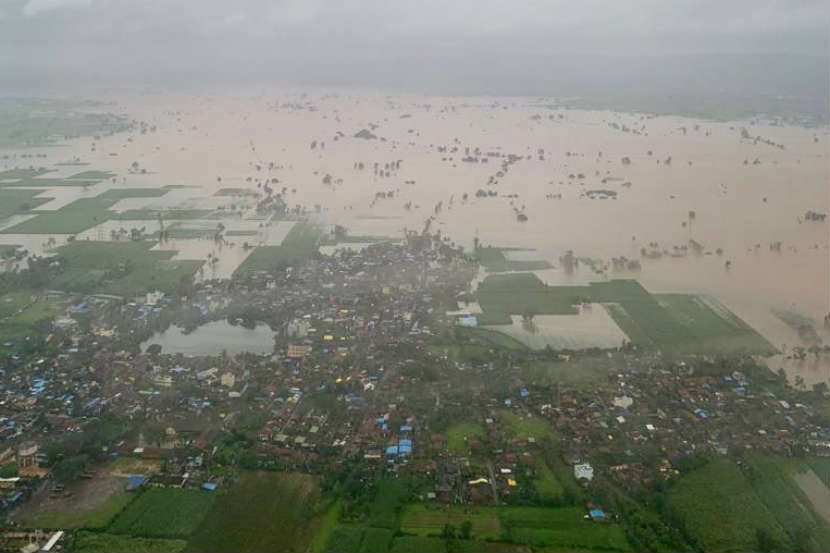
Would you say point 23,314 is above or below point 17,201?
below

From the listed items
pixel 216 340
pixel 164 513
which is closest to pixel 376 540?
pixel 164 513

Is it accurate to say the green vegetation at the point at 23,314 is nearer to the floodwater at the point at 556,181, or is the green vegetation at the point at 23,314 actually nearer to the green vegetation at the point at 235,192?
the floodwater at the point at 556,181

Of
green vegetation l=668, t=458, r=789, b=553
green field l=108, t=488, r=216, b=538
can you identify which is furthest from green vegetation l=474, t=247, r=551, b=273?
green field l=108, t=488, r=216, b=538

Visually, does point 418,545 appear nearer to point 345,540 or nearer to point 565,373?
point 345,540

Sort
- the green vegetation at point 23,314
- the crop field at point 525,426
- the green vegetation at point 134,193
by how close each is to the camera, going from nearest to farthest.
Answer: the crop field at point 525,426
the green vegetation at point 23,314
the green vegetation at point 134,193

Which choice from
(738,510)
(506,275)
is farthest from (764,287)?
(738,510)

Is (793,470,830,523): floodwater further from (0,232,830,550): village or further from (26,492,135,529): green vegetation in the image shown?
(26,492,135,529): green vegetation

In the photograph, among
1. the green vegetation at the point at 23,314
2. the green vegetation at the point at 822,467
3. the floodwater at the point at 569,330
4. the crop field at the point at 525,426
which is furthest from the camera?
the green vegetation at the point at 23,314

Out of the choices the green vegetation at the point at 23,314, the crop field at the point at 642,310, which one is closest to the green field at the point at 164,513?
the green vegetation at the point at 23,314
